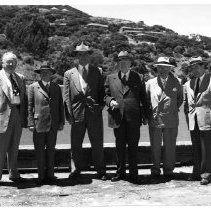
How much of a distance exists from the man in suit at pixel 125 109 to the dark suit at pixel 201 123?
73cm

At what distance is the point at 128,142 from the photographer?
23.6ft

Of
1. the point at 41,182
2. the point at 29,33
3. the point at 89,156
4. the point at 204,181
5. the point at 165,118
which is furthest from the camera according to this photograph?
the point at 29,33

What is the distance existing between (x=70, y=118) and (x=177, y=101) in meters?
1.66

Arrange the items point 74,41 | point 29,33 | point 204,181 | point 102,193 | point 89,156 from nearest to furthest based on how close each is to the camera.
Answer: point 102,193 < point 204,181 < point 89,156 < point 29,33 < point 74,41

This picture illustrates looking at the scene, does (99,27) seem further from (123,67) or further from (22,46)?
(123,67)

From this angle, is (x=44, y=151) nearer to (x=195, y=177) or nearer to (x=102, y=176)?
(x=102, y=176)

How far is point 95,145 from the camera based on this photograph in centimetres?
741

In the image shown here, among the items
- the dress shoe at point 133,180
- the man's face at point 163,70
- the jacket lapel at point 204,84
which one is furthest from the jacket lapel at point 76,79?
the jacket lapel at point 204,84

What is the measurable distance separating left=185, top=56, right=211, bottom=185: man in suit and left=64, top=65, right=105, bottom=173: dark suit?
1.34 metres

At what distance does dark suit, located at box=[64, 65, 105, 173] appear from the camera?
727 cm

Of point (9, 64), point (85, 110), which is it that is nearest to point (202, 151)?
point (85, 110)

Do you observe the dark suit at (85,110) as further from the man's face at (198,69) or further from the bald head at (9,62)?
the man's face at (198,69)

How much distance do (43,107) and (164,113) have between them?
5.90ft

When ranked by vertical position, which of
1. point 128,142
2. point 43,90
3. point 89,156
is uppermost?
point 43,90
